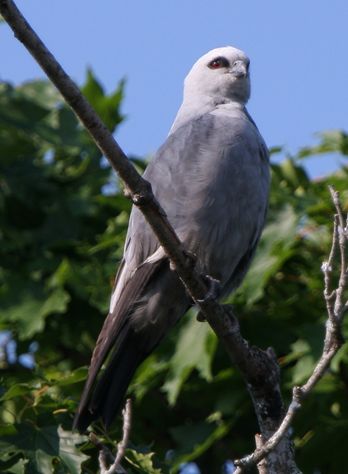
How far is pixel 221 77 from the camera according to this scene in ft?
20.0

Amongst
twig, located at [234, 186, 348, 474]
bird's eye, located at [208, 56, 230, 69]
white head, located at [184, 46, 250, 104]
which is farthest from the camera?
bird's eye, located at [208, 56, 230, 69]

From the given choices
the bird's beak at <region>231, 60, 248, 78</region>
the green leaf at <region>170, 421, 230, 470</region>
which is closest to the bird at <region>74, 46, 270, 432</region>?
the bird's beak at <region>231, 60, 248, 78</region>

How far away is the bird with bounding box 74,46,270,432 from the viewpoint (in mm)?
4980

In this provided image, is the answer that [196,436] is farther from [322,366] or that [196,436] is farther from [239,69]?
[322,366]

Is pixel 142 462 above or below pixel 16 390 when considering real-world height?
below

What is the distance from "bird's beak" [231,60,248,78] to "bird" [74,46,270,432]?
0.65 meters

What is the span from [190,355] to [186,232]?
0.80 metres

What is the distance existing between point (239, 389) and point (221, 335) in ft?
4.89

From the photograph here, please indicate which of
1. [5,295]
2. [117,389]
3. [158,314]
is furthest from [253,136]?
[5,295]

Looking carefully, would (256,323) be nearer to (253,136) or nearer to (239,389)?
(239,389)

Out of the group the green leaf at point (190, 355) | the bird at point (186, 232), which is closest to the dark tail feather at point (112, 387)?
the bird at point (186, 232)

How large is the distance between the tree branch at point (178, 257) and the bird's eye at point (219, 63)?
6.36 ft

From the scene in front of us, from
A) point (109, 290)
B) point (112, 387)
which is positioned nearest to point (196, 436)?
point (109, 290)

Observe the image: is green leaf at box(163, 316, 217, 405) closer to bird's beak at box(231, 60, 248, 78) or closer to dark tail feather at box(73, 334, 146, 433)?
dark tail feather at box(73, 334, 146, 433)
